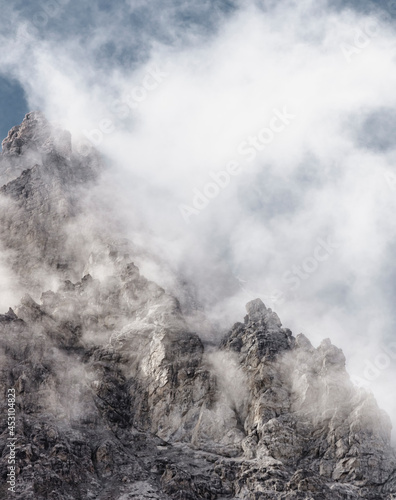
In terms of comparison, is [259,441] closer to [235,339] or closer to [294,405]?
[294,405]

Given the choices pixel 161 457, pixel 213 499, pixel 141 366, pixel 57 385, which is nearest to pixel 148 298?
pixel 141 366

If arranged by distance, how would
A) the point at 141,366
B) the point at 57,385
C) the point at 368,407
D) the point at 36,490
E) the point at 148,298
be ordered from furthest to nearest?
1. the point at 148,298
2. the point at 141,366
3. the point at 57,385
4. the point at 368,407
5. the point at 36,490

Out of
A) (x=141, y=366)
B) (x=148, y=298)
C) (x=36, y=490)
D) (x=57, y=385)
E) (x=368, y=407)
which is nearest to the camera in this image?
(x=36, y=490)

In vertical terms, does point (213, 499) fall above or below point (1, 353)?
below

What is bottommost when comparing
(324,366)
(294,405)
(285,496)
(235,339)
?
(285,496)

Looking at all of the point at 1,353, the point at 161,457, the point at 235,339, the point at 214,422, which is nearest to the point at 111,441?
the point at 161,457

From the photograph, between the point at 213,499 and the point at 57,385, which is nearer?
the point at 213,499

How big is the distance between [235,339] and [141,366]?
26.2 metres

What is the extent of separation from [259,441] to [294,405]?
529 inches

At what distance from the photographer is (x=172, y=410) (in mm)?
155500

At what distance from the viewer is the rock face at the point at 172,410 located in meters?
130

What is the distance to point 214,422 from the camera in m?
151

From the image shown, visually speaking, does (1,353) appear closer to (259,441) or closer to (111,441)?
(111,441)

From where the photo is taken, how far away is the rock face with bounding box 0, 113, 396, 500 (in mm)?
130125
